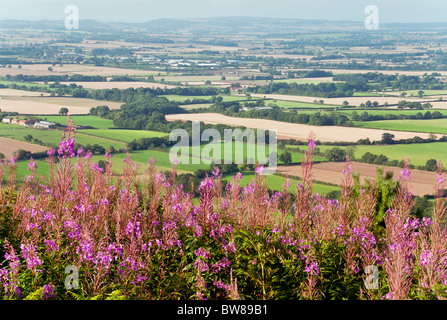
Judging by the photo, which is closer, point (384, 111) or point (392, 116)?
point (392, 116)

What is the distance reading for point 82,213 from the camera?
529 cm

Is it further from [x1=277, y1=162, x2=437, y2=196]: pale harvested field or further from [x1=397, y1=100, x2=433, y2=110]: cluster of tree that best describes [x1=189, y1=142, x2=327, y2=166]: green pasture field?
[x1=397, y1=100, x2=433, y2=110]: cluster of tree

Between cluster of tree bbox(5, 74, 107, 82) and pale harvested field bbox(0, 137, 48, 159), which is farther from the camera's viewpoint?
cluster of tree bbox(5, 74, 107, 82)

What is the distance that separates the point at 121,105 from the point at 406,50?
137 meters

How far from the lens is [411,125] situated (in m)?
63.6

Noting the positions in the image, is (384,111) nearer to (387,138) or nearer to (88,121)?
(387,138)

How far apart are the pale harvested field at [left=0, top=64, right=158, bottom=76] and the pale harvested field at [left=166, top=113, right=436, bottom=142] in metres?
46.7

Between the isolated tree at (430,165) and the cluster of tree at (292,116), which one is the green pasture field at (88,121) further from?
the isolated tree at (430,165)

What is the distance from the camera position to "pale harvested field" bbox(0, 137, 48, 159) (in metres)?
34.5

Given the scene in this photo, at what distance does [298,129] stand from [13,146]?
97.3 ft

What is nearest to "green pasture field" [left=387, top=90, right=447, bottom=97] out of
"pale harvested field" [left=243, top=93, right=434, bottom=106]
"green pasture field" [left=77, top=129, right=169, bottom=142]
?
"pale harvested field" [left=243, top=93, right=434, bottom=106]

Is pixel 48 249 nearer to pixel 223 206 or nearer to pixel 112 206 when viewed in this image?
pixel 112 206

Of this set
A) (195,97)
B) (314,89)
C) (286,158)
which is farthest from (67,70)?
(286,158)

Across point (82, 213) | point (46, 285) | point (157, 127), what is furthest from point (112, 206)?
point (157, 127)
